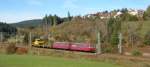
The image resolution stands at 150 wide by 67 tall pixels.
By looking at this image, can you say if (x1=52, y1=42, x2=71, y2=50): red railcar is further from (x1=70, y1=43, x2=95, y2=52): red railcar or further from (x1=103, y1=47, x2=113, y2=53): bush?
(x1=103, y1=47, x2=113, y2=53): bush

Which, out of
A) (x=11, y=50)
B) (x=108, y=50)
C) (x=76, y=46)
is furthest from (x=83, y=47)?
(x=11, y=50)

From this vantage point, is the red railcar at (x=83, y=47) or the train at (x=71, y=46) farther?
the train at (x=71, y=46)

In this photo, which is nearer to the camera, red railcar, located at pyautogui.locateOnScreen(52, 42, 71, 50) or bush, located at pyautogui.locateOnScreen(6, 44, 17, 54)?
bush, located at pyautogui.locateOnScreen(6, 44, 17, 54)

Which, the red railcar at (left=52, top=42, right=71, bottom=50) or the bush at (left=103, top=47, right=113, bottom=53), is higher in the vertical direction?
the red railcar at (left=52, top=42, right=71, bottom=50)

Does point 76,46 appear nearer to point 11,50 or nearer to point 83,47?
point 83,47

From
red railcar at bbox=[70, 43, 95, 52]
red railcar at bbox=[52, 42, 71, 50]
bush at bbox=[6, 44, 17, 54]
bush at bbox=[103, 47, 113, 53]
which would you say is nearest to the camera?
bush at bbox=[103, 47, 113, 53]

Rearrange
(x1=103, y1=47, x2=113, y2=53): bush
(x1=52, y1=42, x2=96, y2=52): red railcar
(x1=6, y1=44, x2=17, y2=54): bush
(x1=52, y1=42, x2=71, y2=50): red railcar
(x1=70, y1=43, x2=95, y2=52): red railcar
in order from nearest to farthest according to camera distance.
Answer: (x1=103, y1=47, x2=113, y2=53): bush < (x1=6, y1=44, x2=17, y2=54): bush < (x1=70, y1=43, x2=95, y2=52): red railcar < (x1=52, y1=42, x2=96, y2=52): red railcar < (x1=52, y1=42, x2=71, y2=50): red railcar

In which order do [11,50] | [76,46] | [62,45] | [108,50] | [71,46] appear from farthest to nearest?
[62,45] → [71,46] → [76,46] → [11,50] → [108,50]

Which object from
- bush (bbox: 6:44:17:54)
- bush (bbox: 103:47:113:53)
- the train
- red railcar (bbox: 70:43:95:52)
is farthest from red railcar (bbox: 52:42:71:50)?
bush (bbox: 103:47:113:53)

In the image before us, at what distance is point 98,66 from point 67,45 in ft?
71.7

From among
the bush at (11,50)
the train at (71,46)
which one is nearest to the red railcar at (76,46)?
the train at (71,46)

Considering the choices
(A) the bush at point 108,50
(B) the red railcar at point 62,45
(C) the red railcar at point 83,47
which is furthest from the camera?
(B) the red railcar at point 62,45

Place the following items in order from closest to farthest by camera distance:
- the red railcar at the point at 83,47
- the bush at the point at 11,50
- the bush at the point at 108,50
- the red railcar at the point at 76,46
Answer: the bush at the point at 108,50, the bush at the point at 11,50, the red railcar at the point at 83,47, the red railcar at the point at 76,46

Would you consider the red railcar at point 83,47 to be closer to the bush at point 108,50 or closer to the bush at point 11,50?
the bush at point 108,50
